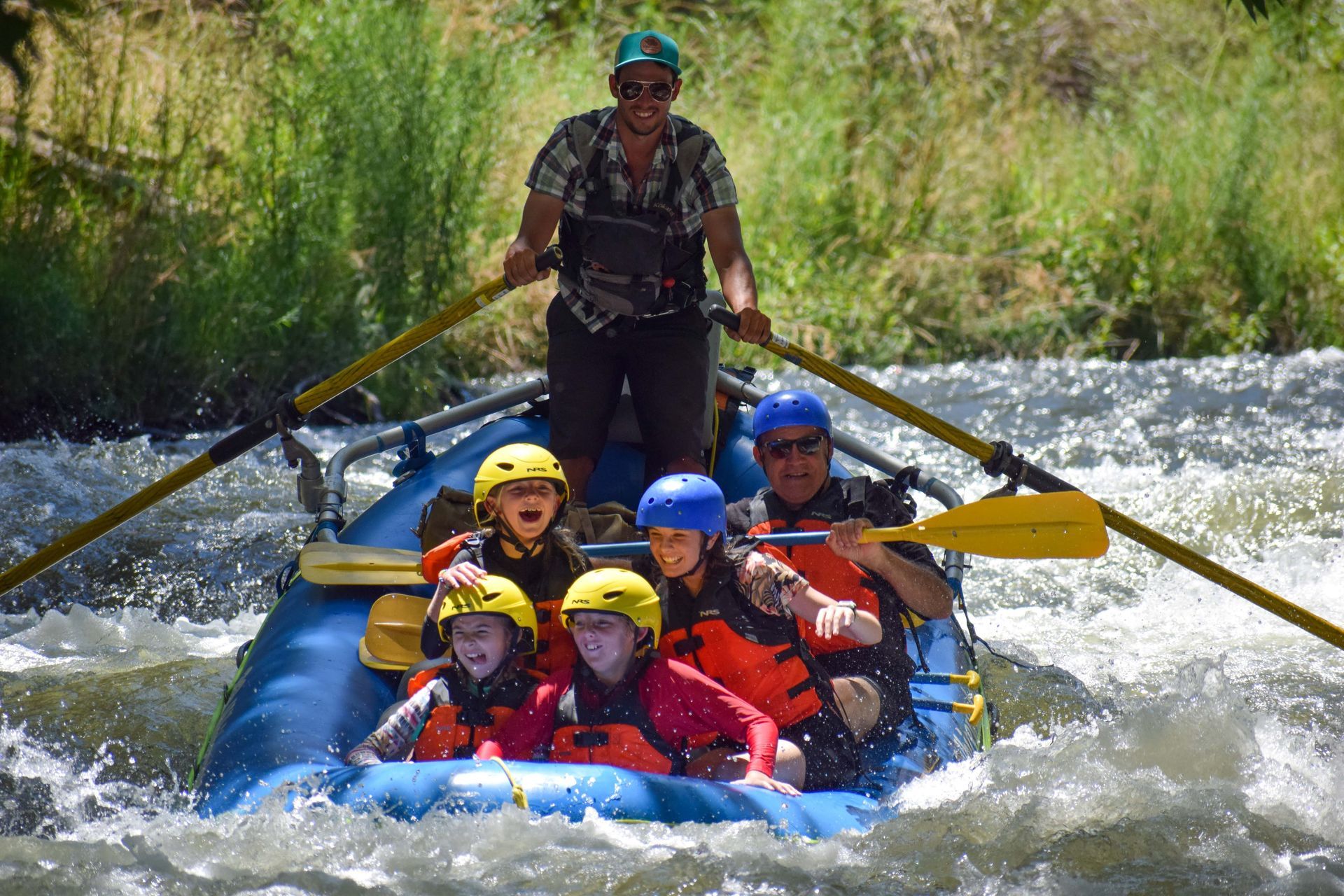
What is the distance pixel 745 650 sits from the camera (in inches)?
114

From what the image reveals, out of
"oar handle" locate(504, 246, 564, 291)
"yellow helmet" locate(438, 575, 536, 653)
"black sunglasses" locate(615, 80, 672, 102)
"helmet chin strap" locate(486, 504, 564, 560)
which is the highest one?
"black sunglasses" locate(615, 80, 672, 102)

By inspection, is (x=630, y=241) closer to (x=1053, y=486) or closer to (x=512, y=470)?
(x=512, y=470)

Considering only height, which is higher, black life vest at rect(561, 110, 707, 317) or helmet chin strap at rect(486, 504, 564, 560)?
black life vest at rect(561, 110, 707, 317)

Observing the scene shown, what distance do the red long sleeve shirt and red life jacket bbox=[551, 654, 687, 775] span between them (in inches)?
0.5

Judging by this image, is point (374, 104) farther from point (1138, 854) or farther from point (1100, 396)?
point (1138, 854)

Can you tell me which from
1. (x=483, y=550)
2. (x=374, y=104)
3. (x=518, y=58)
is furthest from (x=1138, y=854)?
(x=518, y=58)

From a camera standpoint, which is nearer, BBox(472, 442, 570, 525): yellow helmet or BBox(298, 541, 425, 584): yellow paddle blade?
BBox(472, 442, 570, 525): yellow helmet

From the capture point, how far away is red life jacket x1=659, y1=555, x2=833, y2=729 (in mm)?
2873

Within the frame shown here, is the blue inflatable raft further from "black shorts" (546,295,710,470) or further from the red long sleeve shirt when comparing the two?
"black shorts" (546,295,710,470)

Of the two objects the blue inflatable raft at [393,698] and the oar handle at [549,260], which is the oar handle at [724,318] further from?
the blue inflatable raft at [393,698]

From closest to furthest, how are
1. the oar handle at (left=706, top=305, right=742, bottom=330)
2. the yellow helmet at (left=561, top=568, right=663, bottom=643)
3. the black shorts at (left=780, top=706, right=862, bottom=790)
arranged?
1. the yellow helmet at (left=561, top=568, right=663, bottom=643)
2. the black shorts at (left=780, top=706, right=862, bottom=790)
3. the oar handle at (left=706, top=305, right=742, bottom=330)

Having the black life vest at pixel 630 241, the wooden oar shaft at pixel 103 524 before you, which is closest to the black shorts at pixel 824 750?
the black life vest at pixel 630 241

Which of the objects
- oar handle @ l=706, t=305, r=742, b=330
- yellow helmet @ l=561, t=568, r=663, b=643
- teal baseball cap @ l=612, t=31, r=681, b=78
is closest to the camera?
yellow helmet @ l=561, t=568, r=663, b=643

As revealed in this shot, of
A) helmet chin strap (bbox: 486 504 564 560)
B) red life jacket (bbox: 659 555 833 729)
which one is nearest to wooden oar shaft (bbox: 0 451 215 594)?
helmet chin strap (bbox: 486 504 564 560)
